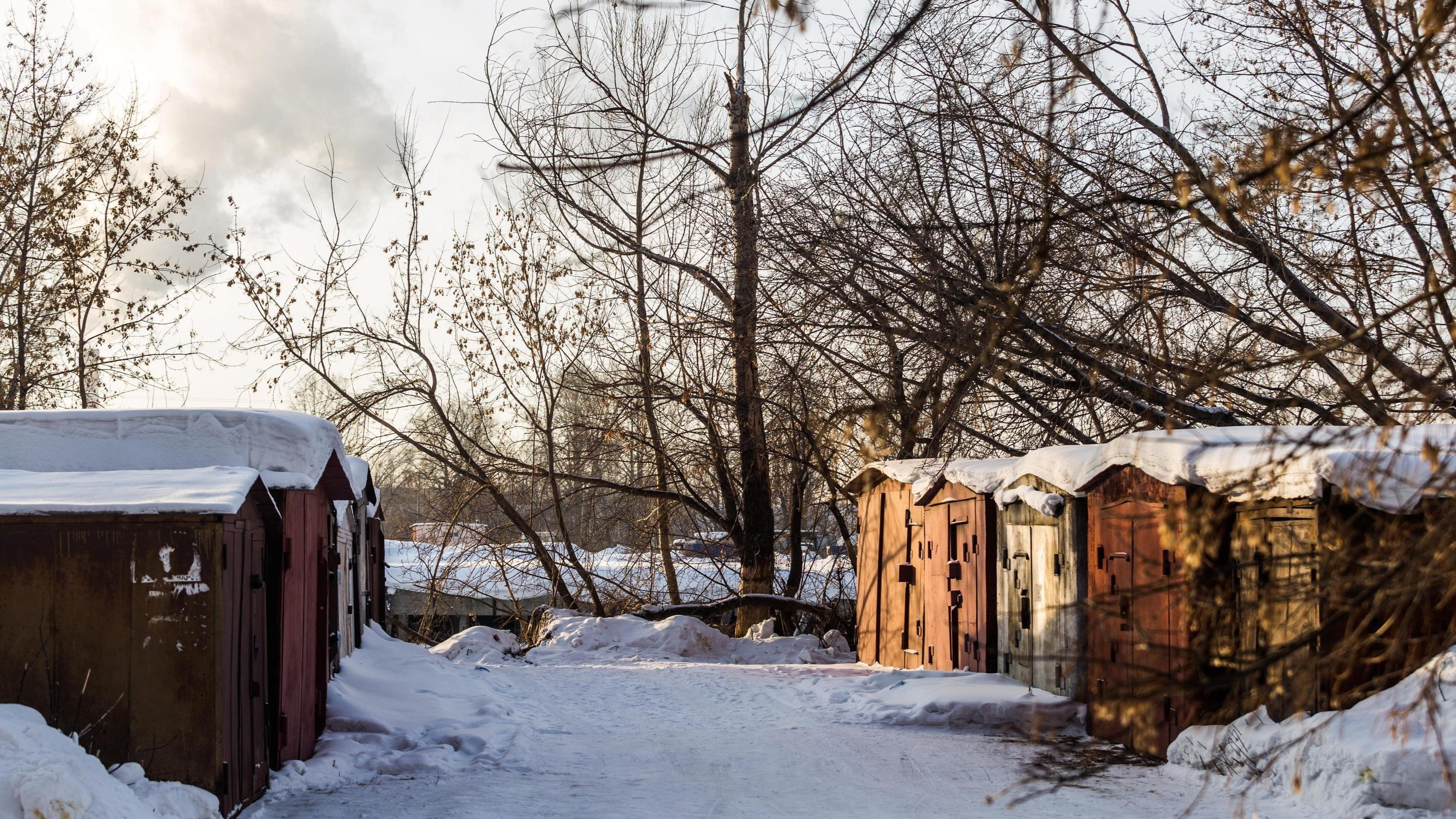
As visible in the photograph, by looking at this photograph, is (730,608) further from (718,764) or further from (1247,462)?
(1247,462)

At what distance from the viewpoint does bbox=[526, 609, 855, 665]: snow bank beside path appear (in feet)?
58.0

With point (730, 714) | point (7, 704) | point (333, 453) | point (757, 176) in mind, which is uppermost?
point (757, 176)

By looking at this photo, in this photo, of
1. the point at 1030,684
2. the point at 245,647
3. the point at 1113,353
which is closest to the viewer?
the point at 245,647

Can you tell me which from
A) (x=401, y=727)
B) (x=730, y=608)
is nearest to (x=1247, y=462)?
(x=401, y=727)

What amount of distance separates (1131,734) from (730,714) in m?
4.13

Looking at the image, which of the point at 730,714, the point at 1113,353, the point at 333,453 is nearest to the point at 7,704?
the point at 333,453

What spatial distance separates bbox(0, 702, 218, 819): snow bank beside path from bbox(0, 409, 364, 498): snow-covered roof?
2.18 m

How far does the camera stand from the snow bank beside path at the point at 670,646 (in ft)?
58.0

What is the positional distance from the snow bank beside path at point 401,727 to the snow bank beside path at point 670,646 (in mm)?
4054

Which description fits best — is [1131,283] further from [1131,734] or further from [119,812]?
[119,812]

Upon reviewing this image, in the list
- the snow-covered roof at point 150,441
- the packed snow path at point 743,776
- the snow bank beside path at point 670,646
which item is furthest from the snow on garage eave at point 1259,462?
the snow bank beside path at point 670,646

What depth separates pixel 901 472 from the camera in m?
15.5

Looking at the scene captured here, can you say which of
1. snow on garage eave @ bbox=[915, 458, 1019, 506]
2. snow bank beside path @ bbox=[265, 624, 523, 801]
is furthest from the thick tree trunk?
snow bank beside path @ bbox=[265, 624, 523, 801]

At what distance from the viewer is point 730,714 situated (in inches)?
472
